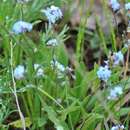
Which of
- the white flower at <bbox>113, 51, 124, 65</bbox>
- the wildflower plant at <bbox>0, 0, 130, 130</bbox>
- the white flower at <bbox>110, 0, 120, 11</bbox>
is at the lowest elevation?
the wildflower plant at <bbox>0, 0, 130, 130</bbox>

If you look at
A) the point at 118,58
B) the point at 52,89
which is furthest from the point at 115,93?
the point at 52,89

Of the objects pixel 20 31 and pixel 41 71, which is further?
pixel 41 71

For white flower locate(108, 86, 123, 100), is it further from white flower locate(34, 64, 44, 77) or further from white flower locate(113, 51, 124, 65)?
white flower locate(34, 64, 44, 77)

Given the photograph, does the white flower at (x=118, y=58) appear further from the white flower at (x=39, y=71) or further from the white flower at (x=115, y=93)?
the white flower at (x=39, y=71)

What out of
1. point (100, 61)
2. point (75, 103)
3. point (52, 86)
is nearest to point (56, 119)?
point (75, 103)

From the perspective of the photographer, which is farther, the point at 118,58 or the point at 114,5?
the point at 114,5

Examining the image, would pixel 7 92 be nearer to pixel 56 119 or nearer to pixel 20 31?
pixel 56 119

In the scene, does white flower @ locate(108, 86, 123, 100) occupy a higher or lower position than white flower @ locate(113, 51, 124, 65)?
lower

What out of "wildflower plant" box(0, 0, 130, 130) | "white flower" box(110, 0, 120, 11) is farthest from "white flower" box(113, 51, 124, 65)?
"white flower" box(110, 0, 120, 11)

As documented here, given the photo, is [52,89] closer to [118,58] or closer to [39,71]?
[39,71]

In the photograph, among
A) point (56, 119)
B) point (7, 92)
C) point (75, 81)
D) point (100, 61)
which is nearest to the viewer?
point (56, 119)

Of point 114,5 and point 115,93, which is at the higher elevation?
point 114,5
